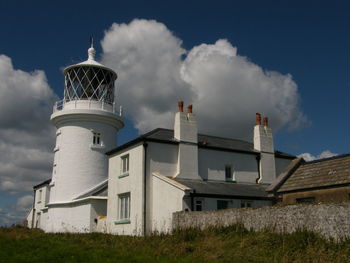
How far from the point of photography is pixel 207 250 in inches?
508

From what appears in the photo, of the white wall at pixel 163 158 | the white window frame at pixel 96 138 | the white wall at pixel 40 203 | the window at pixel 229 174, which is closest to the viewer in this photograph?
the white wall at pixel 163 158

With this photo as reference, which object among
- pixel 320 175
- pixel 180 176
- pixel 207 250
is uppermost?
pixel 180 176

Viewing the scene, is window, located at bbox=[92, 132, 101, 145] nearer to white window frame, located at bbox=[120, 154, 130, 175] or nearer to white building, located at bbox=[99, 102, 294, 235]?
white building, located at bbox=[99, 102, 294, 235]

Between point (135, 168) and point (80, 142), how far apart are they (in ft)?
20.6

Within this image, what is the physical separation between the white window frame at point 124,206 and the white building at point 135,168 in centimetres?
6

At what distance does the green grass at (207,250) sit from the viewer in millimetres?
11352

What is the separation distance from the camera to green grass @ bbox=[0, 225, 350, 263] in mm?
11352

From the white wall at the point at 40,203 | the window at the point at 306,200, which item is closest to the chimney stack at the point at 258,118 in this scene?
the window at the point at 306,200

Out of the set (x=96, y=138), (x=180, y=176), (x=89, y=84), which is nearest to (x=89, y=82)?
(x=89, y=84)

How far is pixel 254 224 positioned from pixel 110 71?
18051mm

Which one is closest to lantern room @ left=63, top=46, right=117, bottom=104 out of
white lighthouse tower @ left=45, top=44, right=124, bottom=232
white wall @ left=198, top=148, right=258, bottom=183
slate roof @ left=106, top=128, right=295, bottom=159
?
white lighthouse tower @ left=45, top=44, right=124, bottom=232

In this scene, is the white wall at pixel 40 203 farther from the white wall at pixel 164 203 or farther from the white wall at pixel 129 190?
the white wall at pixel 164 203

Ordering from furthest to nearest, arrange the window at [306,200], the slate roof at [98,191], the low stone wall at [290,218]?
the slate roof at [98,191]
the window at [306,200]
the low stone wall at [290,218]

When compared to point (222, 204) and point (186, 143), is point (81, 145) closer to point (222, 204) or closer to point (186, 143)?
point (186, 143)
